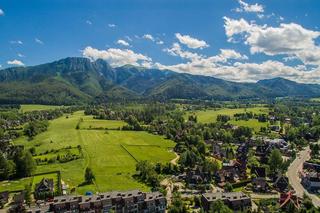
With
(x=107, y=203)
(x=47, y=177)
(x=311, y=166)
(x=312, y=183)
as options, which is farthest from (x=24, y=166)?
Answer: (x=311, y=166)

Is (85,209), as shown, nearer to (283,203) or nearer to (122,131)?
(283,203)

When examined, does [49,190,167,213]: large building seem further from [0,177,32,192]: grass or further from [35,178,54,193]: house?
[0,177,32,192]: grass

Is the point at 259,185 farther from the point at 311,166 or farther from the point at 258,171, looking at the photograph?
the point at 311,166

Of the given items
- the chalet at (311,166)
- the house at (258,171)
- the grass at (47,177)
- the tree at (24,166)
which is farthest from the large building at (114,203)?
the chalet at (311,166)

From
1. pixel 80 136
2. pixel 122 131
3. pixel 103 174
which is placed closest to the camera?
pixel 103 174

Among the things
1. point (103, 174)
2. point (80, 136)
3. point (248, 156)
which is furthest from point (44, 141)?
point (248, 156)

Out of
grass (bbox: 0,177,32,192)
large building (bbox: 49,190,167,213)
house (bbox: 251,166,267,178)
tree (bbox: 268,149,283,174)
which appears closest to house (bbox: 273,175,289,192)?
house (bbox: 251,166,267,178)
